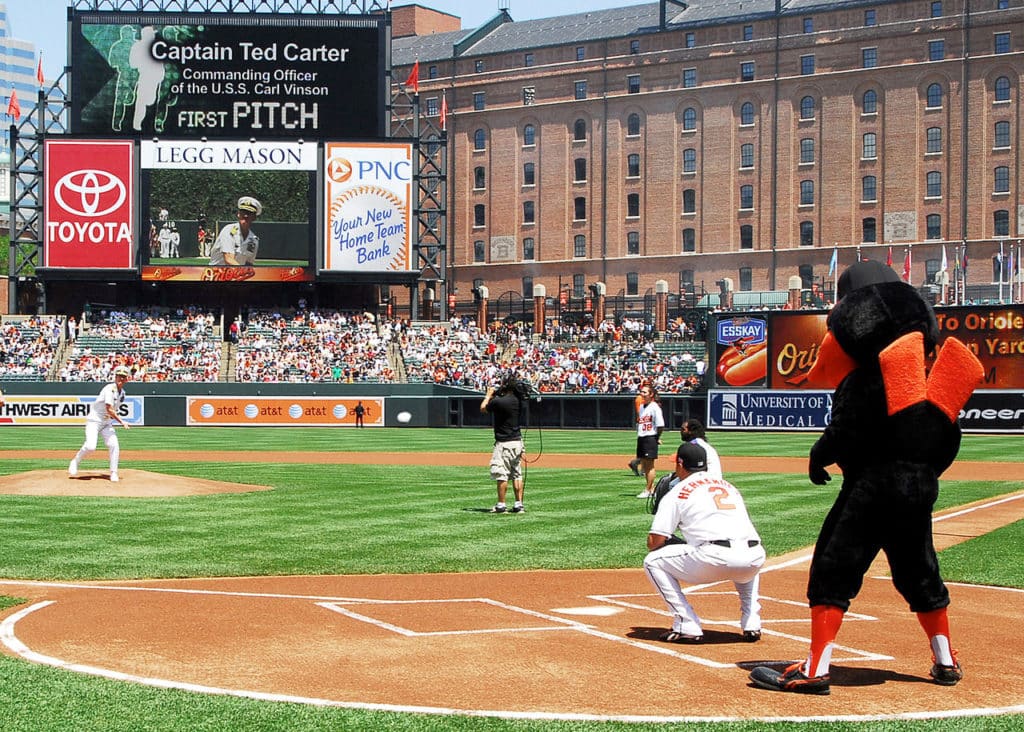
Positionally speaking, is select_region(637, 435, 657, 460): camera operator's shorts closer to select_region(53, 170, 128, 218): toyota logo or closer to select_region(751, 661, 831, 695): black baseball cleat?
select_region(751, 661, 831, 695): black baseball cleat

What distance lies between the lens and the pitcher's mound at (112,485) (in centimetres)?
2008

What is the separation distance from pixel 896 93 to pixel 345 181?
3690cm

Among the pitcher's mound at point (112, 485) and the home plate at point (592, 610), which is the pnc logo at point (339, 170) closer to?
the pitcher's mound at point (112, 485)

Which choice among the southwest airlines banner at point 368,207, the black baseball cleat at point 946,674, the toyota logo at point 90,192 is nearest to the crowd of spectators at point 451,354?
the southwest airlines banner at point 368,207

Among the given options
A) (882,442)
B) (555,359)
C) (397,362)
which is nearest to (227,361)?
(397,362)

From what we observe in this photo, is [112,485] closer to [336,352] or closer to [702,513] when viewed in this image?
[702,513]

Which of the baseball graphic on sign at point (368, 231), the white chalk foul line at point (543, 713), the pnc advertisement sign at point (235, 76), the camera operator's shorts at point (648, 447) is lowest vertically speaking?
the white chalk foul line at point (543, 713)

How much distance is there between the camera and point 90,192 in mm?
61812

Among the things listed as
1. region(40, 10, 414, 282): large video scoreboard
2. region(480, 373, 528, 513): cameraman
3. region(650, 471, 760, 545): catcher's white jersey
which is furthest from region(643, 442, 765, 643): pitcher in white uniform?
region(40, 10, 414, 282): large video scoreboard

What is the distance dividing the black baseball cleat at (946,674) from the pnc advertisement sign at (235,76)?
57772 mm

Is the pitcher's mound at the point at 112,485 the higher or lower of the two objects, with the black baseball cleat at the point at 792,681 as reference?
lower

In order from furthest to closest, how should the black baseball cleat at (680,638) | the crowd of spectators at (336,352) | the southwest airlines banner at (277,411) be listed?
the crowd of spectators at (336,352) → the southwest airlines banner at (277,411) → the black baseball cleat at (680,638)

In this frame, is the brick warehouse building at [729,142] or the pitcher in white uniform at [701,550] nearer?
the pitcher in white uniform at [701,550]

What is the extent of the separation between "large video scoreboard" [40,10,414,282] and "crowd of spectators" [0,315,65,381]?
9.04 ft
